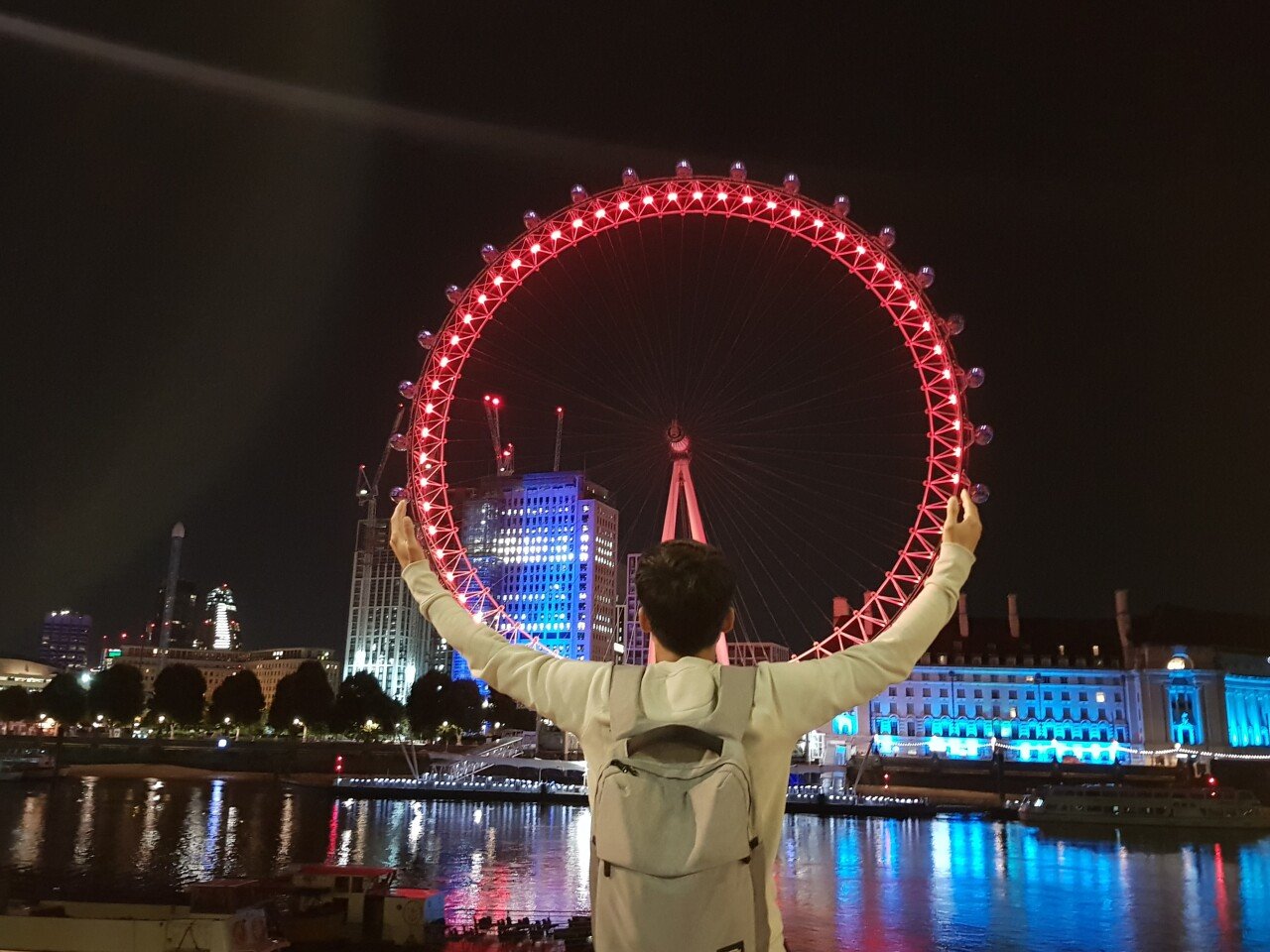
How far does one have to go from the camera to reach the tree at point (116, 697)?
85.6 meters

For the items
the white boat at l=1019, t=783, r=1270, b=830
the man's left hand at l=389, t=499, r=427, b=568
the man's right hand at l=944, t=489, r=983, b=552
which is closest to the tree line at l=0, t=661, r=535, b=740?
the white boat at l=1019, t=783, r=1270, b=830

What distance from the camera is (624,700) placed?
2.65 metres

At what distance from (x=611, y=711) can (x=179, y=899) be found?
26.1m

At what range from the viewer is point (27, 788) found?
6562 centimetres

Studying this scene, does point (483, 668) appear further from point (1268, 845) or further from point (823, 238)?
point (1268, 845)

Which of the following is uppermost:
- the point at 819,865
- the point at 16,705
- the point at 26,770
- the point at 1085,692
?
the point at 1085,692

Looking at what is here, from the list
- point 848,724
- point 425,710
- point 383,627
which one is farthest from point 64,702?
point 383,627

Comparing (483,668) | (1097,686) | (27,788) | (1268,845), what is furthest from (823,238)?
(1097,686)

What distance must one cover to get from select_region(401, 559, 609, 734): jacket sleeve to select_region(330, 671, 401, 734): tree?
9008 centimetres

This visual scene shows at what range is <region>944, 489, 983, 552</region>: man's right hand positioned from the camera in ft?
11.4

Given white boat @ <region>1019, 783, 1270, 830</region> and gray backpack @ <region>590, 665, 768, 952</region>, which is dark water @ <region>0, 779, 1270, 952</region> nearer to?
white boat @ <region>1019, 783, 1270, 830</region>

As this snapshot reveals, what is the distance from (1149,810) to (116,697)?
77.6 meters

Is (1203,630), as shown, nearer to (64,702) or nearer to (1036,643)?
(1036,643)

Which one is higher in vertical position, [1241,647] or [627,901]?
[1241,647]
